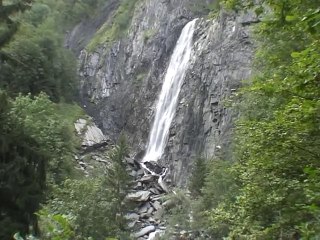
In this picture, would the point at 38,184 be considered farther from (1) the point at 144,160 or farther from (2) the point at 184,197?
(1) the point at 144,160

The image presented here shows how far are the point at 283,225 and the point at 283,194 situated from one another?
95 cm

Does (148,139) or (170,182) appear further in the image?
(148,139)

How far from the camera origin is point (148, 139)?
50156 mm

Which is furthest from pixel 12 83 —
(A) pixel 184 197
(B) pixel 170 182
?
(A) pixel 184 197

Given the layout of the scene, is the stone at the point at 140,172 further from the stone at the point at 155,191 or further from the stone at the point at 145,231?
the stone at the point at 145,231

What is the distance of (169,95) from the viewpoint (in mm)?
49844

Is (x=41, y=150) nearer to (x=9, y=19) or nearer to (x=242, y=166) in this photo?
(x=9, y=19)

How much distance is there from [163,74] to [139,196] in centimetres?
1832

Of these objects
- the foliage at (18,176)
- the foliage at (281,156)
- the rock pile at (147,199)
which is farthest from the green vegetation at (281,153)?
the rock pile at (147,199)

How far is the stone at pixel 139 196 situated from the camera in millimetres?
38625

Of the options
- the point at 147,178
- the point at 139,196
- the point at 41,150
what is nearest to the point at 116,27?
the point at 147,178

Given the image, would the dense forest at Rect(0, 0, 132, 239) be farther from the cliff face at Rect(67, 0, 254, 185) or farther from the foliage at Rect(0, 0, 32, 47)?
the cliff face at Rect(67, 0, 254, 185)

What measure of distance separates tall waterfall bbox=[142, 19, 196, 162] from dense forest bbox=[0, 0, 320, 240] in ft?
28.3

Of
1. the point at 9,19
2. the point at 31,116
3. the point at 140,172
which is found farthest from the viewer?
the point at 140,172
